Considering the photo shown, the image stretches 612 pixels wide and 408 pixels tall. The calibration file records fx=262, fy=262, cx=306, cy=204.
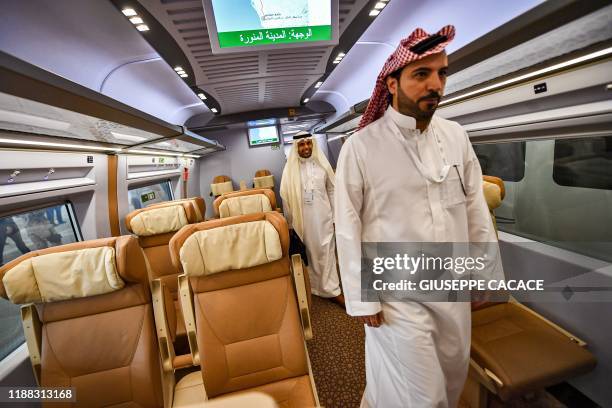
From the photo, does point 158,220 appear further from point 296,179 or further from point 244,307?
point 244,307

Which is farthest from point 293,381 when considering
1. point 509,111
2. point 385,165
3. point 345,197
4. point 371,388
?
point 509,111

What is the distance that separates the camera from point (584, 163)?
2223 mm

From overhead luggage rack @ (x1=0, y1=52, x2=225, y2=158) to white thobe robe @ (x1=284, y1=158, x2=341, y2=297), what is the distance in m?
1.93

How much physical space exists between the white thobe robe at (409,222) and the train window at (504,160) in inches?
74.6

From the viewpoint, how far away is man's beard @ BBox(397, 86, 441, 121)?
1401mm

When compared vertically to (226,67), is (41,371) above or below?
below

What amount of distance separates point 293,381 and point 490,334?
1.52 m

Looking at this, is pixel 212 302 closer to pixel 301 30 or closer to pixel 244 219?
pixel 244 219

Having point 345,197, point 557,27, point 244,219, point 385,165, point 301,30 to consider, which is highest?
point 301,30

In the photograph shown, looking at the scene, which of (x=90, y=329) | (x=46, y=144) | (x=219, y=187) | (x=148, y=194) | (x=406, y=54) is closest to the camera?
(x=406, y=54)

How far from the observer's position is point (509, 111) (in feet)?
7.49

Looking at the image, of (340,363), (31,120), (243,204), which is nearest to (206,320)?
(340,363)

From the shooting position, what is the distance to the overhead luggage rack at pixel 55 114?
3.79 ft

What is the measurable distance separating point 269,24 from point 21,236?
10.6 ft
